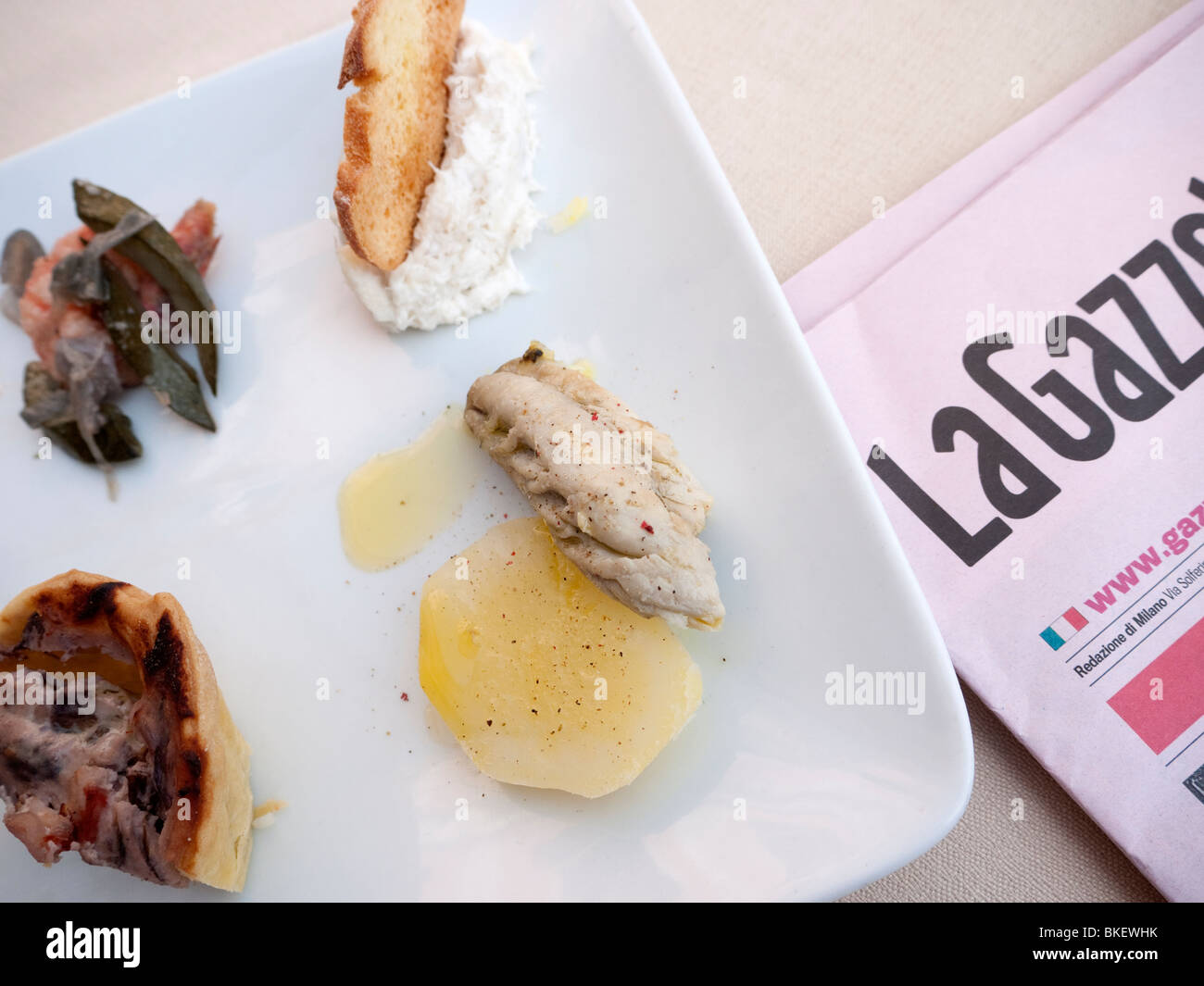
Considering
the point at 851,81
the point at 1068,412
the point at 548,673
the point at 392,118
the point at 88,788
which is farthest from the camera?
the point at 851,81

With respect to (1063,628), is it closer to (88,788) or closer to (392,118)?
(392,118)

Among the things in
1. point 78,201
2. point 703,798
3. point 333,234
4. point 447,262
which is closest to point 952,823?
point 703,798

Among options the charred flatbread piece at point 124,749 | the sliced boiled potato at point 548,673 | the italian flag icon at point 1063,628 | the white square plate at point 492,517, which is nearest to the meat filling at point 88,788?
the charred flatbread piece at point 124,749

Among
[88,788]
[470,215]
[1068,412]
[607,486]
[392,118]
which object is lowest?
[88,788]

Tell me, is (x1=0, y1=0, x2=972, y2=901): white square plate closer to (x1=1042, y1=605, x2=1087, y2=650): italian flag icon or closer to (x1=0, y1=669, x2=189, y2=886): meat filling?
(x1=0, y1=669, x2=189, y2=886): meat filling

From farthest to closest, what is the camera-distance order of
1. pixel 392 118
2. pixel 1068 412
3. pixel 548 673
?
pixel 1068 412 < pixel 392 118 < pixel 548 673

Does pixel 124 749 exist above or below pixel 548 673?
below

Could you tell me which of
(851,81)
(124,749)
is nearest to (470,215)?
(851,81)
